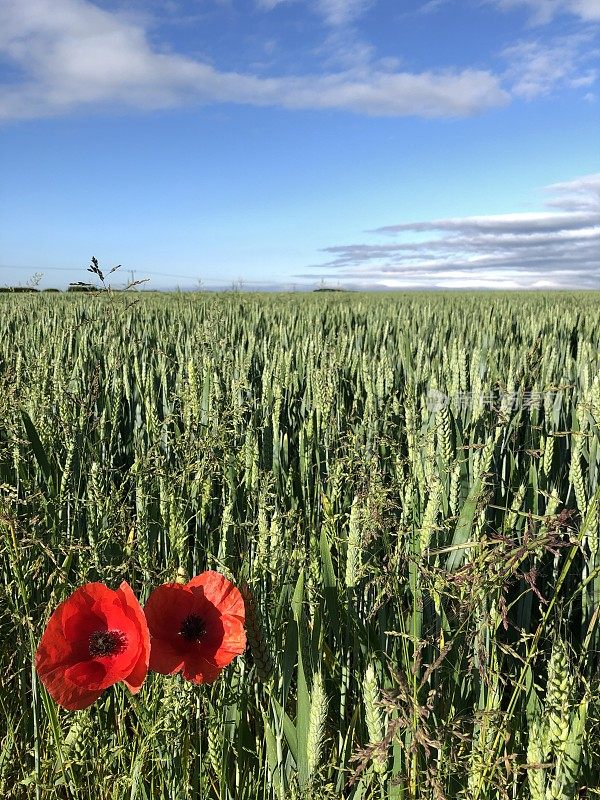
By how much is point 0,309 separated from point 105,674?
6790mm

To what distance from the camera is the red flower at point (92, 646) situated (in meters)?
0.59

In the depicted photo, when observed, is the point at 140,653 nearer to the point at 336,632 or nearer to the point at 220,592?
the point at 220,592

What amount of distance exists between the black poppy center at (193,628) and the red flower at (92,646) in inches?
2.1

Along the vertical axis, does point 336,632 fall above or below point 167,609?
below

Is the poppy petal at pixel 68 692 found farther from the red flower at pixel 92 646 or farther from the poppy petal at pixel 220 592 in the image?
the poppy petal at pixel 220 592

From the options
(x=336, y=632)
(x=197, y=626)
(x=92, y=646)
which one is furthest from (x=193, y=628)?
(x=336, y=632)

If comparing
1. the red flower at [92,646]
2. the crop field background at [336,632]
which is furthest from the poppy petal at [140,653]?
the crop field background at [336,632]

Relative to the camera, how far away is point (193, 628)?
638 mm

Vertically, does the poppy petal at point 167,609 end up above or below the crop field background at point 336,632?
above

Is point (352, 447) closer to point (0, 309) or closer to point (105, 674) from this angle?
point (105, 674)

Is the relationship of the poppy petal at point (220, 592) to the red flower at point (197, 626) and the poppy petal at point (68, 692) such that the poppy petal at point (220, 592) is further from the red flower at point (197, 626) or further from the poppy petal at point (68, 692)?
the poppy petal at point (68, 692)

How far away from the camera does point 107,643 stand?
637 mm

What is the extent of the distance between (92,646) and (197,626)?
0.11 metres

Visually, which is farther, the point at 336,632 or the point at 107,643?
the point at 336,632
